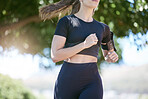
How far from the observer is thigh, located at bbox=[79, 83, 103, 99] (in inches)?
105

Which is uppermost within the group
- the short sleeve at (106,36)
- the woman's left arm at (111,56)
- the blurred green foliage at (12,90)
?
the short sleeve at (106,36)

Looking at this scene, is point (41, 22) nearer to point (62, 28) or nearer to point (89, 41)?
point (62, 28)

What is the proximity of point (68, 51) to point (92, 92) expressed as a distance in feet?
1.48

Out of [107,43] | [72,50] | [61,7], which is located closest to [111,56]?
[107,43]

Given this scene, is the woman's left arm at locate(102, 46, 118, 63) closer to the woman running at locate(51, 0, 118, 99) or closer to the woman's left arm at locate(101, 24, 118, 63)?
the woman's left arm at locate(101, 24, 118, 63)

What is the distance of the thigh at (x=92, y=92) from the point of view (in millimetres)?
2678

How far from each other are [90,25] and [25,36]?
9930 millimetres

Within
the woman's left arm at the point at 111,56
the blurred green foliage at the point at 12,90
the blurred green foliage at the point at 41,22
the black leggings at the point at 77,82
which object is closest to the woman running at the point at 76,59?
the black leggings at the point at 77,82

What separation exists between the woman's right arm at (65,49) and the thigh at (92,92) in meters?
0.37

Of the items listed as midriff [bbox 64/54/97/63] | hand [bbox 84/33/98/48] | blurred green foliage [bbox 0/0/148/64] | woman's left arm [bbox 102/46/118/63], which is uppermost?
hand [bbox 84/33/98/48]

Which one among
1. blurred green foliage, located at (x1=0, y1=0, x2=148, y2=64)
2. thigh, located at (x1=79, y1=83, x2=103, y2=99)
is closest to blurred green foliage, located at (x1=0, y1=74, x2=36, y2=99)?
blurred green foliage, located at (x1=0, y1=0, x2=148, y2=64)

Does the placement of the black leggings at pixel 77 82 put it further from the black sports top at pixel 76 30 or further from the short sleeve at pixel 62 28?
the short sleeve at pixel 62 28

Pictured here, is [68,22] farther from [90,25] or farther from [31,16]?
[31,16]

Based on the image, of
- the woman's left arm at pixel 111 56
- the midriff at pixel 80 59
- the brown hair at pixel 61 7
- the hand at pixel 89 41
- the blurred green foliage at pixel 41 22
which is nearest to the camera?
the hand at pixel 89 41
